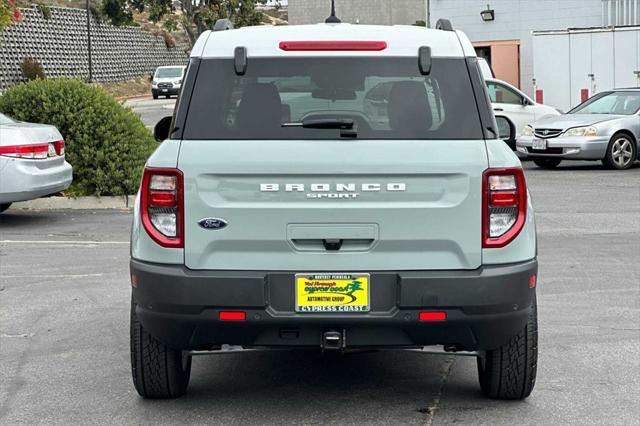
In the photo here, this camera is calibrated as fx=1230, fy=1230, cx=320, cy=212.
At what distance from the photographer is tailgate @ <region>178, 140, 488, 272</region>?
5574mm

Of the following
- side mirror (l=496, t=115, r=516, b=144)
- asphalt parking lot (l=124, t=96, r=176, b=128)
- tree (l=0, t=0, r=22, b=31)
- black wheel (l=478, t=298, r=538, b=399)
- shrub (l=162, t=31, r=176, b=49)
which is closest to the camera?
black wheel (l=478, t=298, r=538, b=399)

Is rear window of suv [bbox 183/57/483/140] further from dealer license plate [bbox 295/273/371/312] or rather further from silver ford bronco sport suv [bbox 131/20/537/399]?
dealer license plate [bbox 295/273/371/312]

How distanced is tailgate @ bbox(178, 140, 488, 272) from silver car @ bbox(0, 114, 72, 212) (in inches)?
334

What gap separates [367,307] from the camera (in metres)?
5.56

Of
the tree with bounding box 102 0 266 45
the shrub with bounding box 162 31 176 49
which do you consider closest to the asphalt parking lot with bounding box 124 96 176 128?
the tree with bounding box 102 0 266 45

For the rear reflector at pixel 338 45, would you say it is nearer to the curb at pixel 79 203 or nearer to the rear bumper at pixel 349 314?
the rear bumper at pixel 349 314

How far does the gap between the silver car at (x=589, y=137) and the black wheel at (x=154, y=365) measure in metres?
15.5

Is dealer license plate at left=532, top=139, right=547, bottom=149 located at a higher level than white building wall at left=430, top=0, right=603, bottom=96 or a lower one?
lower

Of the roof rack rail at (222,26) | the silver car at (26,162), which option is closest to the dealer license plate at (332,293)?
the roof rack rail at (222,26)

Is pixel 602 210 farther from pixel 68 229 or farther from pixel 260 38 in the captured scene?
pixel 260 38

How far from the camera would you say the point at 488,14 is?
3400 cm

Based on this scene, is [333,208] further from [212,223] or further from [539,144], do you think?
[539,144]

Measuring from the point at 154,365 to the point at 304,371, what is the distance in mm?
1226

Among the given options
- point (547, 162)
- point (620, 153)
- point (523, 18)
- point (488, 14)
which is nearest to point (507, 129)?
point (620, 153)
